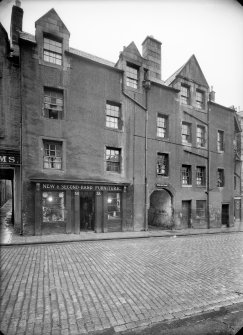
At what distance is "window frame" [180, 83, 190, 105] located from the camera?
62.0 ft

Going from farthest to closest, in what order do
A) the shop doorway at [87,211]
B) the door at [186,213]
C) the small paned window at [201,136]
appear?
the small paned window at [201,136] < the door at [186,213] < the shop doorway at [87,211]

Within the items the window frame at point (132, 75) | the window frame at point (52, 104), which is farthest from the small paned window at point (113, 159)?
the window frame at point (132, 75)

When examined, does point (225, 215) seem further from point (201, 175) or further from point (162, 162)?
point (162, 162)

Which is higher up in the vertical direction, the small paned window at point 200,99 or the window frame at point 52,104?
the small paned window at point 200,99

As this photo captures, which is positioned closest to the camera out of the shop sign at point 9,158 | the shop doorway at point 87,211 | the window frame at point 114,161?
the shop sign at point 9,158

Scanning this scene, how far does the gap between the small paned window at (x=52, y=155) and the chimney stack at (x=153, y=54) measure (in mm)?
11317

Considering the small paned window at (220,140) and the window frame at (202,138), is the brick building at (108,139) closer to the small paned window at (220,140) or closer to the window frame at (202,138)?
the window frame at (202,138)

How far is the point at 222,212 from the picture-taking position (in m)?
21.5

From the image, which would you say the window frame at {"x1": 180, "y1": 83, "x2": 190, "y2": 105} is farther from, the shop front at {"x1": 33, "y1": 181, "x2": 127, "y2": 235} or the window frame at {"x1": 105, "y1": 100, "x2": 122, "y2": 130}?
the shop front at {"x1": 33, "y1": 181, "x2": 127, "y2": 235}

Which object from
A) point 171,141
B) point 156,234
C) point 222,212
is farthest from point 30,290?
point 222,212

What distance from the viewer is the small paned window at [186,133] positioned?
18844mm

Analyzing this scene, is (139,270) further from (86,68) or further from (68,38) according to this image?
(68,38)

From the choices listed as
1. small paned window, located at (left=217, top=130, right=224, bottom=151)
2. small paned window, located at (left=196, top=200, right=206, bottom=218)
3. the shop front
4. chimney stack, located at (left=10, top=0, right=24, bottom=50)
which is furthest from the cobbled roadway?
small paned window, located at (left=217, top=130, right=224, bottom=151)

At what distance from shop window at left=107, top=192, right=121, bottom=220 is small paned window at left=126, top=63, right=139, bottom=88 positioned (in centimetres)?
900
